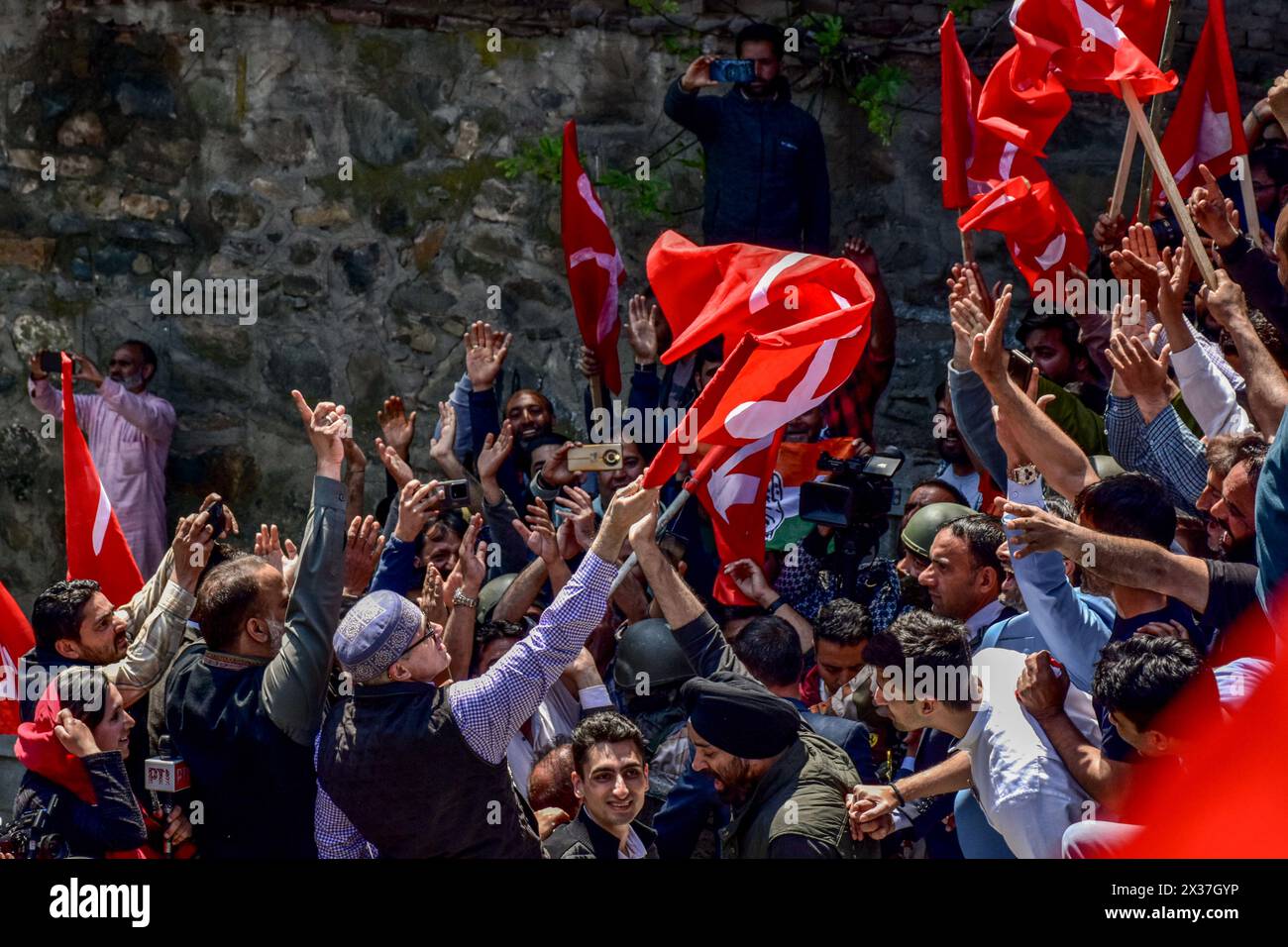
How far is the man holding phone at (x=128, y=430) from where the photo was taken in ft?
27.3

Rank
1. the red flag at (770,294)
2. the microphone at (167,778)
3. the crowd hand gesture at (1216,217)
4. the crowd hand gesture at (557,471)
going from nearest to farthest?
the microphone at (167,778)
the crowd hand gesture at (1216,217)
the red flag at (770,294)
the crowd hand gesture at (557,471)

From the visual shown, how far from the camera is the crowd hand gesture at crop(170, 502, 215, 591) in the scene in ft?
17.7

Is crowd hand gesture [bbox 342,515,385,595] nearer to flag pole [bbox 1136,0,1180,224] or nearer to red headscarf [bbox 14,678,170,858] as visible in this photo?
red headscarf [bbox 14,678,170,858]

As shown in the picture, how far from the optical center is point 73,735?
15.1 feet

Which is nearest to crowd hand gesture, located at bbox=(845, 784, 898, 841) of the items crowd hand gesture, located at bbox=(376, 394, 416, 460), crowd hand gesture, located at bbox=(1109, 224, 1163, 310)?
crowd hand gesture, located at bbox=(1109, 224, 1163, 310)

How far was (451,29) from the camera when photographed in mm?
Result: 8609

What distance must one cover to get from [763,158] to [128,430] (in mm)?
3192

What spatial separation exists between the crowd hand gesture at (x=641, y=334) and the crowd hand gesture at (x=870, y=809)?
3.39 meters

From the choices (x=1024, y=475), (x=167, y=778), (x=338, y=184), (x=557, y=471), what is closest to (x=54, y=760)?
(x=167, y=778)

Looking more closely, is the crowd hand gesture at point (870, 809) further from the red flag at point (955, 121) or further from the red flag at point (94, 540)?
the red flag at point (94, 540)

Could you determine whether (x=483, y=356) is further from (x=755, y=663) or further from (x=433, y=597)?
(x=755, y=663)

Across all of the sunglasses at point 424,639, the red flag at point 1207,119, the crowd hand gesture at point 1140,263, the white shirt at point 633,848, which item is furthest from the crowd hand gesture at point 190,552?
the red flag at point 1207,119

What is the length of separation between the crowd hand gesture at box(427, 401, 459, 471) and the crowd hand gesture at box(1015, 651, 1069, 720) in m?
3.59
